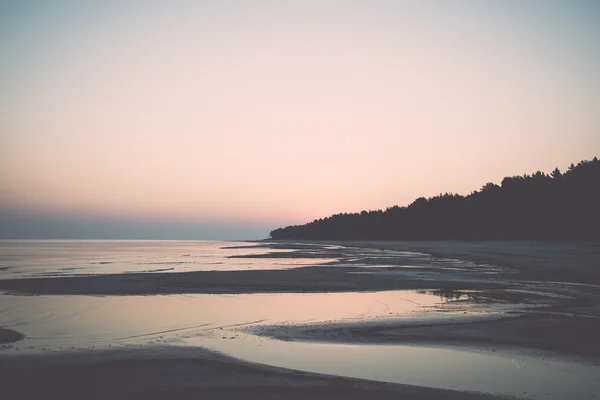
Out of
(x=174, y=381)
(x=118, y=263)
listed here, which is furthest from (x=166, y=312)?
(x=118, y=263)

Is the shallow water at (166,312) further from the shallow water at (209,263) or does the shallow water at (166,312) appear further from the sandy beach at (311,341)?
the shallow water at (209,263)

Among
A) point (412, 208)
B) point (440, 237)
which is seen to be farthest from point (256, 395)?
point (412, 208)

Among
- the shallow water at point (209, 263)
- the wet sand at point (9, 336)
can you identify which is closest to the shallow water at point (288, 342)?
the wet sand at point (9, 336)

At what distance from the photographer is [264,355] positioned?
902 cm

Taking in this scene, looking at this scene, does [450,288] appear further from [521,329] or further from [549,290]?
[521,329]

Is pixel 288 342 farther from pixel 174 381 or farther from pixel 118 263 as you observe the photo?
pixel 118 263

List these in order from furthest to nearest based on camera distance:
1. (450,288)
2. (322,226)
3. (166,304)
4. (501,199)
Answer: (322,226), (501,199), (450,288), (166,304)

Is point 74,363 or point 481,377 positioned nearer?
point 481,377

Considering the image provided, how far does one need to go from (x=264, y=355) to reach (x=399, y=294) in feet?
35.3

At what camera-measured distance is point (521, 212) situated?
72250mm

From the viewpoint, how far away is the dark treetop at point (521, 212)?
60.4 meters

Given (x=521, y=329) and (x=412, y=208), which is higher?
(x=412, y=208)

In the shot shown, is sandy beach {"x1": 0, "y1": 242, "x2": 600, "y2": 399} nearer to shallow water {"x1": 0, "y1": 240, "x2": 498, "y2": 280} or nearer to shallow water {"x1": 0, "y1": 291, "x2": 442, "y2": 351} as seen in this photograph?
shallow water {"x1": 0, "y1": 291, "x2": 442, "y2": 351}

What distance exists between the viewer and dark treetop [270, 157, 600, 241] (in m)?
60.4
